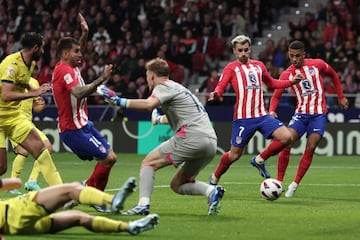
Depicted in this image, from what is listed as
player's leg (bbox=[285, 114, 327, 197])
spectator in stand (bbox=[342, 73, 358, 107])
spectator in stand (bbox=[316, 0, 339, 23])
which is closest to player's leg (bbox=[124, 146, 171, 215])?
player's leg (bbox=[285, 114, 327, 197])

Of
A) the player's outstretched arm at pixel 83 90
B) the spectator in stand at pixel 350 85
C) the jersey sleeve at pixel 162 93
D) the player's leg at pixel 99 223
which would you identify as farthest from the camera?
the spectator in stand at pixel 350 85

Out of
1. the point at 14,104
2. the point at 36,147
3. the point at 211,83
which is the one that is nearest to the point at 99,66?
the point at 211,83

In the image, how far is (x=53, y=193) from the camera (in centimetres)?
873

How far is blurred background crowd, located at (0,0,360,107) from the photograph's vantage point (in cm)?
2592

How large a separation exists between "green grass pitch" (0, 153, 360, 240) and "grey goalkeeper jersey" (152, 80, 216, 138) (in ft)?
3.38

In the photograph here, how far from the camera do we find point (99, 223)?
28.5 ft

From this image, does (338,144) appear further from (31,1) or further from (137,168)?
(31,1)

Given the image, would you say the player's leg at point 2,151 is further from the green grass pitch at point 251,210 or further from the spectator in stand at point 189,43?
the spectator in stand at point 189,43

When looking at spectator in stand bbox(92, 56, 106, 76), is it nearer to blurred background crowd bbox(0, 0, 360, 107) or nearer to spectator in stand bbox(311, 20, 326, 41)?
blurred background crowd bbox(0, 0, 360, 107)

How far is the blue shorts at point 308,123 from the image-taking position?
1453cm

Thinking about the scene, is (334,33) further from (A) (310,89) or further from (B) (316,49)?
(A) (310,89)

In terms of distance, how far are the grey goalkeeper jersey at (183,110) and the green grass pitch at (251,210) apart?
1.03m

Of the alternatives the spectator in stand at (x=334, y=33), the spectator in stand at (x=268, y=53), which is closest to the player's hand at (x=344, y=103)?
the spectator in stand at (x=268, y=53)

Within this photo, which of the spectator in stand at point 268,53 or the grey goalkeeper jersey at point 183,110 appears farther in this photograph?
the spectator in stand at point 268,53
